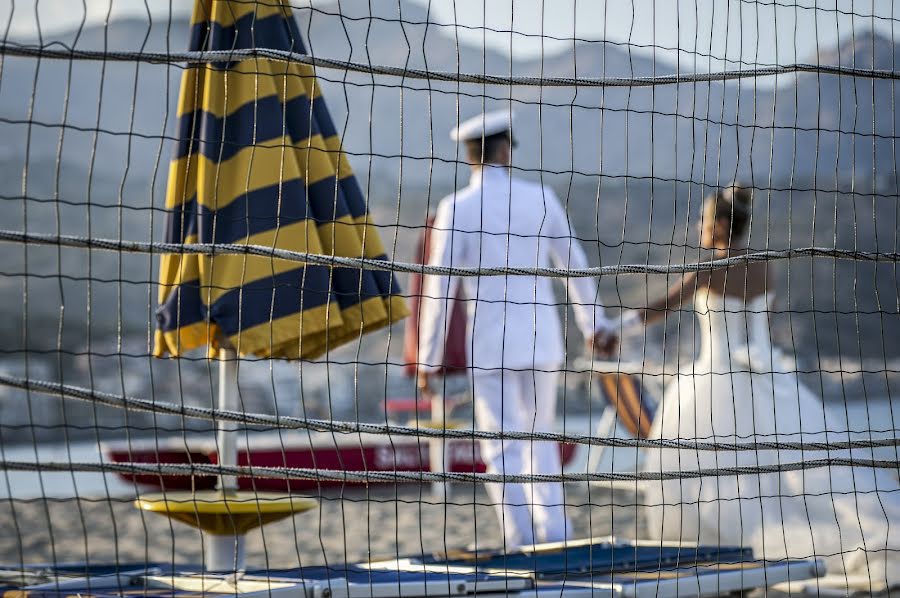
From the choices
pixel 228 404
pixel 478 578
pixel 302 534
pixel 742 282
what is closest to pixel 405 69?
pixel 478 578

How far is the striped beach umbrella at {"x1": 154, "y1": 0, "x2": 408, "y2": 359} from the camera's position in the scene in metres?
→ 3.34

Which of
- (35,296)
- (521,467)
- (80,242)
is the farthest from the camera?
(35,296)

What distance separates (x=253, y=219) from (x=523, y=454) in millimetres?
1642

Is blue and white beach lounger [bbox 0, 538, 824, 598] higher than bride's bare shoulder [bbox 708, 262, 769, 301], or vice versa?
bride's bare shoulder [bbox 708, 262, 769, 301]

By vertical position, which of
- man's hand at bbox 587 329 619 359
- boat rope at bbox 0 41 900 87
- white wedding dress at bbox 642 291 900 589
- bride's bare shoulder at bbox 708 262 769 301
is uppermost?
boat rope at bbox 0 41 900 87

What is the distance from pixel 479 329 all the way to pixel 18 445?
27090mm

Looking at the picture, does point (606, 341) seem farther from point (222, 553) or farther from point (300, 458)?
point (300, 458)

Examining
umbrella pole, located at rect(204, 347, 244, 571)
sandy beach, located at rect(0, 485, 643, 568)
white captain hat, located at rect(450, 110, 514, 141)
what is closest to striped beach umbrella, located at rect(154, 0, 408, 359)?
umbrella pole, located at rect(204, 347, 244, 571)

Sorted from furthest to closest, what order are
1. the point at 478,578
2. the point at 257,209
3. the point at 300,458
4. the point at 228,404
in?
1. the point at 300,458
2. the point at 228,404
3. the point at 257,209
4. the point at 478,578

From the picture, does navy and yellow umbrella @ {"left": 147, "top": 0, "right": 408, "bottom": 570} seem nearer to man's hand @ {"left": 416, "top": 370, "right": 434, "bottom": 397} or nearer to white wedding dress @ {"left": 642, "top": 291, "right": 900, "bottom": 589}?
man's hand @ {"left": 416, "top": 370, "right": 434, "bottom": 397}

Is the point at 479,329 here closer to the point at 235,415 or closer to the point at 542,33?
the point at 542,33

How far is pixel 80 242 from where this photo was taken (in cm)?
213

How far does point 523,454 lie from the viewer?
4504mm

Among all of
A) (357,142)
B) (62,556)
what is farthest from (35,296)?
(62,556)
